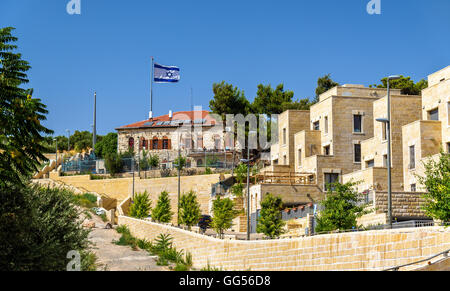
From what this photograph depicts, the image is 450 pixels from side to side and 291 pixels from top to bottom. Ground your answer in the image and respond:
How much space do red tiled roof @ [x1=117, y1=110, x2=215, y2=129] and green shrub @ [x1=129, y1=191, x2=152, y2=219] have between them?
29.0m

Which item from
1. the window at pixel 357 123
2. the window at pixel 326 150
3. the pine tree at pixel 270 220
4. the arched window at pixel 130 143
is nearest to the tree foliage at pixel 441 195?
the pine tree at pixel 270 220

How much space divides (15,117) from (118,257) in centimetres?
2578

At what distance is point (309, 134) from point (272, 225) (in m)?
15.2

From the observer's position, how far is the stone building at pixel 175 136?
4003 inches

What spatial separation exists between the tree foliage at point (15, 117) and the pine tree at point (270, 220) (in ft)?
89.8

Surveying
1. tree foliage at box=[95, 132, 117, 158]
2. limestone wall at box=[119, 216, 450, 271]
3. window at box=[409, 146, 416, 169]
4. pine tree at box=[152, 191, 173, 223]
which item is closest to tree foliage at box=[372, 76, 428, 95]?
pine tree at box=[152, 191, 173, 223]

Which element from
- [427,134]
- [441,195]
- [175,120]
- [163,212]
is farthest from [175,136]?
[441,195]

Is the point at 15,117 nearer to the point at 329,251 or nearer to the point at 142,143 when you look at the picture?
the point at 329,251

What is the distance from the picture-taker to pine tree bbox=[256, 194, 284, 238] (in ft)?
173

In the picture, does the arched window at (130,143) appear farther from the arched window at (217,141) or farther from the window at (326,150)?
the window at (326,150)

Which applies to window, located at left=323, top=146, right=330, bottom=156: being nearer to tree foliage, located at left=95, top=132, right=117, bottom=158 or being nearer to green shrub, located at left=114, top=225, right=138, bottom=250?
green shrub, located at left=114, top=225, right=138, bottom=250

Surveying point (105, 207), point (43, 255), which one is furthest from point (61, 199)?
point (105, 207)
